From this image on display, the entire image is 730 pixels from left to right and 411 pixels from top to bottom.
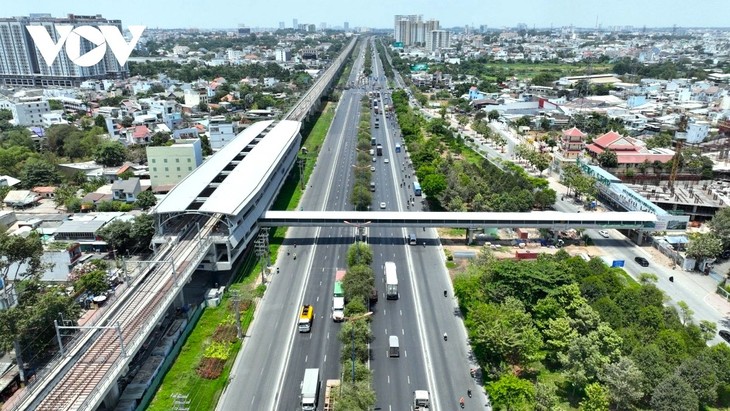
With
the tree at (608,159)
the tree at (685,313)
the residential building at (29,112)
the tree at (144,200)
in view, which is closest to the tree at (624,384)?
the tree at (685,313)

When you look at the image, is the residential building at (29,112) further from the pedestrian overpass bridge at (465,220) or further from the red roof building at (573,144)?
the red roof building at (573,144)

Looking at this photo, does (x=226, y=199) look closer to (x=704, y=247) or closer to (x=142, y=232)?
(x=142, y=232)

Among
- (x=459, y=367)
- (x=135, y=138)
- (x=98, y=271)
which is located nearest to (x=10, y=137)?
(x=135, y=138)

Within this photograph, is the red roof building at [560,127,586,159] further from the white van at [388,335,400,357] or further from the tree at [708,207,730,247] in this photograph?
the white van at [388,335,400,357]

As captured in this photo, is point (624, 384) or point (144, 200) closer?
point (624, 384)

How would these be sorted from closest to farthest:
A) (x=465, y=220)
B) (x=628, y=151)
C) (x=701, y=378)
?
(x=701, y=378)
(x=465, y=220)
(x=628, y=151)

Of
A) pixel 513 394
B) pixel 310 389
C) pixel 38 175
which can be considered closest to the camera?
pixel 513 394

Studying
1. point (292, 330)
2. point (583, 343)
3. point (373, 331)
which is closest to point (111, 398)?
point (292, 330)
